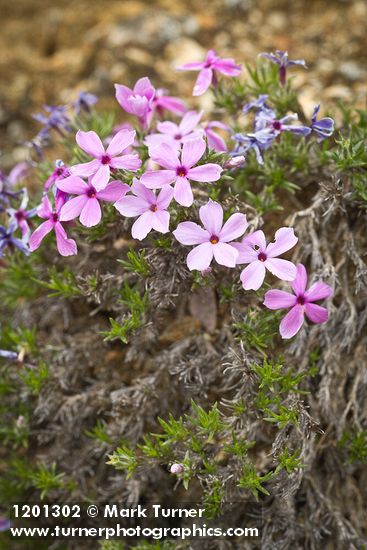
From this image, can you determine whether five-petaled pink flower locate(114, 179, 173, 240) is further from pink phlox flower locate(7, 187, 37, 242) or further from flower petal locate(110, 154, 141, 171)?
pink phlox flower locate(7, 187, 37, 242)

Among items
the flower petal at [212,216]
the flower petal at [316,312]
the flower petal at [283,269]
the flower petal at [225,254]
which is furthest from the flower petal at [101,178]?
the flower petal at [316,312]

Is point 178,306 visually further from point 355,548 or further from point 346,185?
point 355,548

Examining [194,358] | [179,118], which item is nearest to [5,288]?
[194,358]

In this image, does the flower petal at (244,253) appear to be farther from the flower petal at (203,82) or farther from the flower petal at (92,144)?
the flower petal at (203,82)

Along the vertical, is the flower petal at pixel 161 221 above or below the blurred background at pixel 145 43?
above

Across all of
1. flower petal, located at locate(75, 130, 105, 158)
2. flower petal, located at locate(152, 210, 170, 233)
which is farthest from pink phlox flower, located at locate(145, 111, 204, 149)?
flower petal, located at locate(152, 210, 170, 233)

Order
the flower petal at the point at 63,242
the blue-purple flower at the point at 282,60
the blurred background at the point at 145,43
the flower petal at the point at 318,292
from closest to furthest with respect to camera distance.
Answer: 1. the flower petal at the point at 318,292
2. the flower petal at the point at 63,242
3. the blue-purple flower at the point at 282,60
4. the blurred background at the point at 145,43

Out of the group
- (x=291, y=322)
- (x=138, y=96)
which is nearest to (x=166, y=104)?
(x=138, y=96)

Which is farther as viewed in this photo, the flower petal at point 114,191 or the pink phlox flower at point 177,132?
the pink phlox flower at point 177,132
